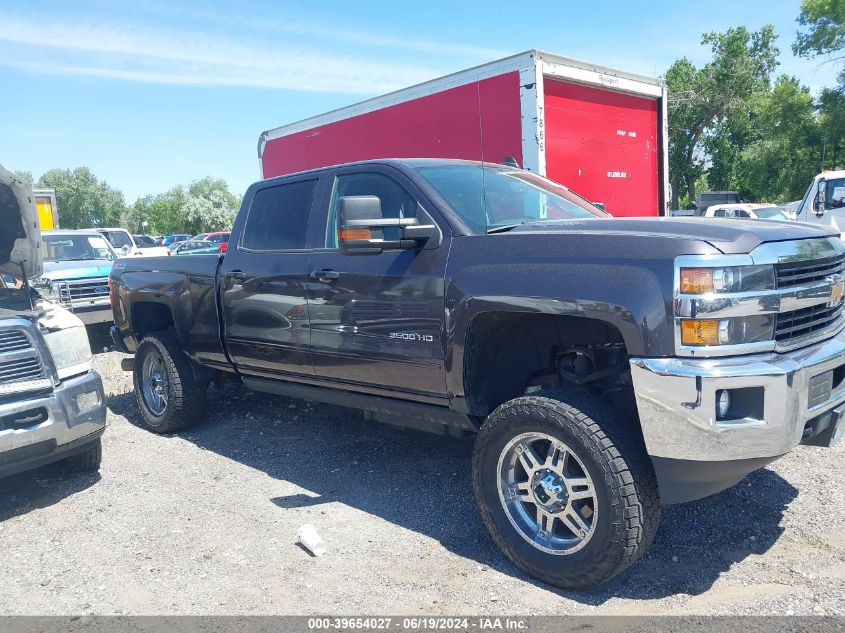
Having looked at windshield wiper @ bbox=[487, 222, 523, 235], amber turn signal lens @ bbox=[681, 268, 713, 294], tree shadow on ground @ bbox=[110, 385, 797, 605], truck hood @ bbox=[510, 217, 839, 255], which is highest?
windshield wiper @ bbox=[487, 222, 523, 235]

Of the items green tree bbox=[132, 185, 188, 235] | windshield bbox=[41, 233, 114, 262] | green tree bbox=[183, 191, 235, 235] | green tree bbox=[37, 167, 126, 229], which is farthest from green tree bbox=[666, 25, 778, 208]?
green tree bbox=[37, 167, 126, 229]

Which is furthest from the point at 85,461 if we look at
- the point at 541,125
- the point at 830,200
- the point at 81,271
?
the point at 830,200

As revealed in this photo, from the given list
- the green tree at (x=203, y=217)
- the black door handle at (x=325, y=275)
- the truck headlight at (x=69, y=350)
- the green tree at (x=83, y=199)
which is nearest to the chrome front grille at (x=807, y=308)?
the black door handle at (x=325, y=275)

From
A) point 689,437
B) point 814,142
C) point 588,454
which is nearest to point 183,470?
point 588,454

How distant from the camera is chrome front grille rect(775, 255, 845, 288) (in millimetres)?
2879

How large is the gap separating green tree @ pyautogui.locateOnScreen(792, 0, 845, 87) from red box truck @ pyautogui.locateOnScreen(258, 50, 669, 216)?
2509 cm

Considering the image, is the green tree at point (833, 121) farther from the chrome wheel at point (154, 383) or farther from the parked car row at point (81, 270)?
the chrome wheel at point (154, 383)

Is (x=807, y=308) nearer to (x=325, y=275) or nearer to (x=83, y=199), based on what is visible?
(x=325, y=275)

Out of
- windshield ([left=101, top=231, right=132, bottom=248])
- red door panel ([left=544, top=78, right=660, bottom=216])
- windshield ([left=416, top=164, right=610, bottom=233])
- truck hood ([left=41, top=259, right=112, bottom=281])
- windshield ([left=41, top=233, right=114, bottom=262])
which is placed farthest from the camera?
windshield ([left=101, top=231, right=132, bottom=248])

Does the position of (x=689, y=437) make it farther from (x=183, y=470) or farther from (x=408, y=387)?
(x=183, y=470)

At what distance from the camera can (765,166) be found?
3244cm

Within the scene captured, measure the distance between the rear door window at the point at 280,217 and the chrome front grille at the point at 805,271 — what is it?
2.82m

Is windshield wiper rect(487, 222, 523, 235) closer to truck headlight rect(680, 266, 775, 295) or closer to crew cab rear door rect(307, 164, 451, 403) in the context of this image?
crew cab rear door rect(307, 164, 451, 403)

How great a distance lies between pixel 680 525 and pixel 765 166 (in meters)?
33.5
